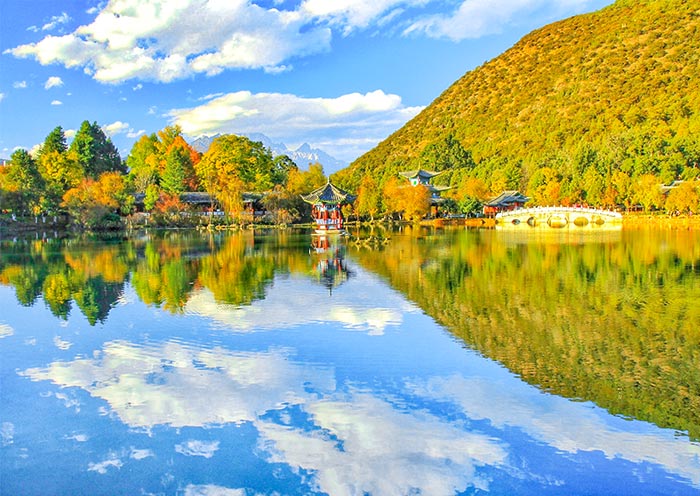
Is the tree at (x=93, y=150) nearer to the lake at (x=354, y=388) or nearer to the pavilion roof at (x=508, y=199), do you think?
the pavilion roof at (x=508, y=199)

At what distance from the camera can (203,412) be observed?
6262 millimetres

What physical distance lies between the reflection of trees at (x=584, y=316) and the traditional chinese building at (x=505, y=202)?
31.8 metres

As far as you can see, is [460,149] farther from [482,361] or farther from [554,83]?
[482,361]

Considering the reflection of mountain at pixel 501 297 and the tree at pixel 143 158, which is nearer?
the reflection of mountain at pixel 501 297

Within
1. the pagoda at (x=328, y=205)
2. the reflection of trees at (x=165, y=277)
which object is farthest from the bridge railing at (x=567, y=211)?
the reflection of trees at (x=165, y=277)

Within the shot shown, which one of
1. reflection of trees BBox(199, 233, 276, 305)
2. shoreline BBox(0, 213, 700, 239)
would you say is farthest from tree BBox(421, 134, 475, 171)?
reflection of trees BBox(199, 233, 276, 305)

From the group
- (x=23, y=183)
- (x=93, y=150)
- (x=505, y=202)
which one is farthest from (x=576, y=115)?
(x=23, y=183)

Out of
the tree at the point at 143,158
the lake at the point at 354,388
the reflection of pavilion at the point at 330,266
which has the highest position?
the tree at the point at 143,158

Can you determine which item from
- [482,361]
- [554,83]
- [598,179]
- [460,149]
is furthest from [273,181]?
[554,83]

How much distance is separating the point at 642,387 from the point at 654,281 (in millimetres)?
8385

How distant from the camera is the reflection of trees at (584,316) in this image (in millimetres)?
6820

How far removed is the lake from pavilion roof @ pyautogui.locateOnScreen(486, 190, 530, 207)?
127ft

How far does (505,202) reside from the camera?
A: 52938mm

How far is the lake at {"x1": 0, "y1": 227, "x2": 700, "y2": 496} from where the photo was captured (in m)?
4.99
